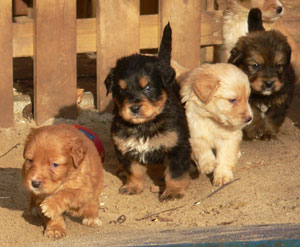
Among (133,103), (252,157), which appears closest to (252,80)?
(252,157)

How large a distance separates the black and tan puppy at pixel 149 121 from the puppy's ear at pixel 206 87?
203 mm

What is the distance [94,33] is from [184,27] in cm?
108

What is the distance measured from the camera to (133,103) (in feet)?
21.0

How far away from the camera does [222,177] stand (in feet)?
22.7

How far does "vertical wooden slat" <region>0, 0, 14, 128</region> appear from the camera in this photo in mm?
8023

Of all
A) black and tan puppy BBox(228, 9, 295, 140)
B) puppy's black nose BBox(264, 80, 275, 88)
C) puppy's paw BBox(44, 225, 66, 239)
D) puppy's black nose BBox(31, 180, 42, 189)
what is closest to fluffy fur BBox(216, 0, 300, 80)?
black and tan puppy BBox(228, 9, 295, 140)

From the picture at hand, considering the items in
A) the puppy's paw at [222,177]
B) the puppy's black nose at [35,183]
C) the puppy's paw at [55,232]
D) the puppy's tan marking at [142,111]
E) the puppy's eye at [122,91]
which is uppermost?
the puppy's eye at [122,91]

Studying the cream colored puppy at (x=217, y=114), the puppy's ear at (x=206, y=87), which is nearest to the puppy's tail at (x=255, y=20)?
the cream colored puppy at (x=217, y=114)

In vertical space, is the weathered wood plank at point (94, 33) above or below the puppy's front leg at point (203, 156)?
above

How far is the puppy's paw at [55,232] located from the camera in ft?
18.5

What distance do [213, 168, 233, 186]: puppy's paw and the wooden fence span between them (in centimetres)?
205

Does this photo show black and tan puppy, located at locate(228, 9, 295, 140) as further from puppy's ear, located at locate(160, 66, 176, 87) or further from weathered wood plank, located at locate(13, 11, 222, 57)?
puppy's ear, located at locate(160, 66, 176, 87)

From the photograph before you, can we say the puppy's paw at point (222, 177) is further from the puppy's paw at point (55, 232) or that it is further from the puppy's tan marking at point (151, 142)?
the puppy's paw at point (55, 232)

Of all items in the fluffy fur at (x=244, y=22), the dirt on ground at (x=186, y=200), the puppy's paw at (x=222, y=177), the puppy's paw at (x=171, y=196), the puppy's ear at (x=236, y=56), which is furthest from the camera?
→ the fluffy fur at (x=244, y=22)
